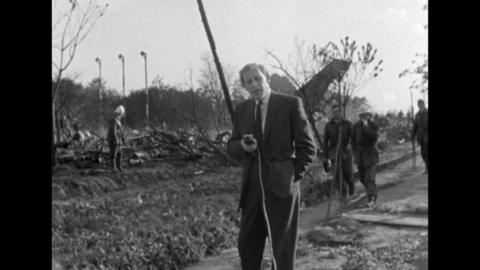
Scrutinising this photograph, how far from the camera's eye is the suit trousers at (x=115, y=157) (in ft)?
45.6

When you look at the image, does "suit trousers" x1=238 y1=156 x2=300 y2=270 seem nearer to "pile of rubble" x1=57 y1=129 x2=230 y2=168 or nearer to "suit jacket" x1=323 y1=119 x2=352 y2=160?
"suit jacket" x1=323 y1=119 x2=352 y2=160

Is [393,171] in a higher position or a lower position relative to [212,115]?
lower

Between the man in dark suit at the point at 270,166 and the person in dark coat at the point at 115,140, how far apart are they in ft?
34.3

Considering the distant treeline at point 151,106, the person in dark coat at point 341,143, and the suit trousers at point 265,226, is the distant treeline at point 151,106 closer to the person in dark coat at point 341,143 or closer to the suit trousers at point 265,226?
the person in dark coat at point 341,143

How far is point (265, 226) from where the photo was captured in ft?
Answer: 12.1

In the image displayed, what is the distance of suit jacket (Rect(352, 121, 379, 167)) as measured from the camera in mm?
9414

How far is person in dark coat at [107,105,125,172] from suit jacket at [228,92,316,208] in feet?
34.4

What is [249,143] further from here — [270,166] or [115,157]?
[115,157]

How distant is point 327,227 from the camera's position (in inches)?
262
